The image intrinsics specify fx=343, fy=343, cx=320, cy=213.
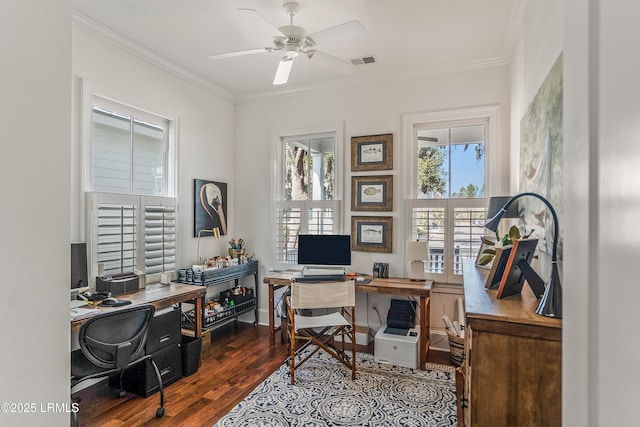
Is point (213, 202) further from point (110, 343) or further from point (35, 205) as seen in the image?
point (35, 205)

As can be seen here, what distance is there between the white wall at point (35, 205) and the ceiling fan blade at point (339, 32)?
→ 74.7 inches

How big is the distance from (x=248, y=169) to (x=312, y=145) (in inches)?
36.5

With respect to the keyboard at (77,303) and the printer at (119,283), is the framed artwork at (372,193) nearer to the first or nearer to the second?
the printer at (119,283)

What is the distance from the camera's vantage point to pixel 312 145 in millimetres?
4301

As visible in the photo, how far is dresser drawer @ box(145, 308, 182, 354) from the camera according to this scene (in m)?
2.71

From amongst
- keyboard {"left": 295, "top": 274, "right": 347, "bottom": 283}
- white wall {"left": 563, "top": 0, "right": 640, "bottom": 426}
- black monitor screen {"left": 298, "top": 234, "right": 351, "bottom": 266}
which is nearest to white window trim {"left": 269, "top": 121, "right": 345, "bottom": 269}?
black monitor screen {"left": 298, "top": 234, "right": 351, "bottom": 266}

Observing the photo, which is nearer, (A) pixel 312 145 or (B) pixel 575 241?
(B) pixel 575 241

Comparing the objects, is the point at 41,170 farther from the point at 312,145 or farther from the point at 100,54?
the point at 312,145

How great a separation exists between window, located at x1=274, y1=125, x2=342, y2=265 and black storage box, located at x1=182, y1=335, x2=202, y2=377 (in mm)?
1522

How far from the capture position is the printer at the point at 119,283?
9.25 feet

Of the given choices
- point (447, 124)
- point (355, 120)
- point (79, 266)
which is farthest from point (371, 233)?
point (79, 266)

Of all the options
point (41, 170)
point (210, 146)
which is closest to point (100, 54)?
point (210, 146)

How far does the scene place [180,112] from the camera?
3773mm

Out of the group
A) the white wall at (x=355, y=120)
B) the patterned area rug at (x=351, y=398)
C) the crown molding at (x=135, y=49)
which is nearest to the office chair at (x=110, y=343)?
the patterned area rug at (x=351, y=398)
